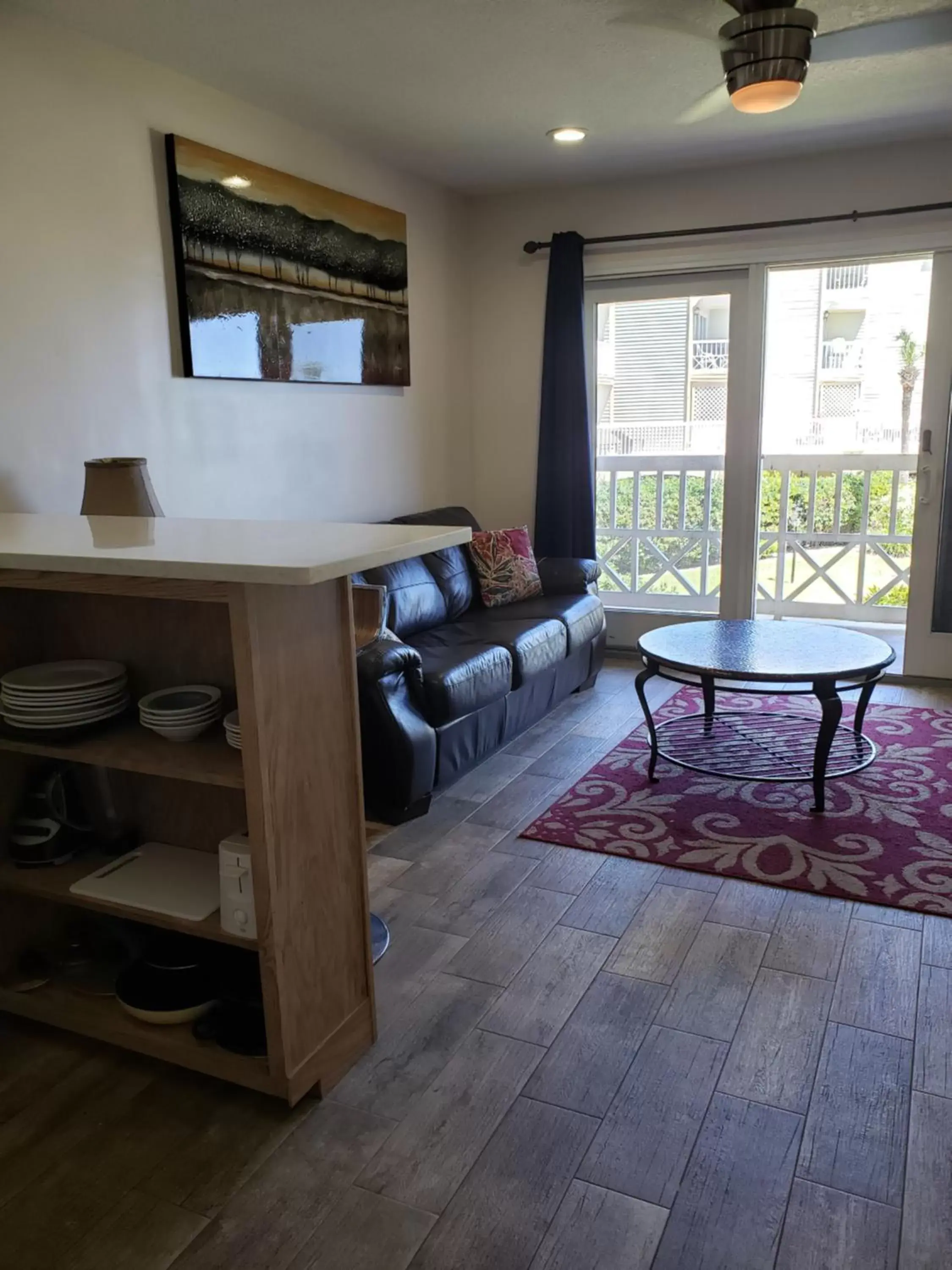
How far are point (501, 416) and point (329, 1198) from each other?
14.0 feet

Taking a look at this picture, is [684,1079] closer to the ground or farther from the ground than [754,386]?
closer to the ground

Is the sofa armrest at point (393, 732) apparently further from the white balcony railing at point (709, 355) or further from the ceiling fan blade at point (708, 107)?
the white balcony railing at point (709, 355)

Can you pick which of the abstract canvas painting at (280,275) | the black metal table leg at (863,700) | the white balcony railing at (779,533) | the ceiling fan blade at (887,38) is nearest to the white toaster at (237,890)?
the abstract canvas painting at (280,275)

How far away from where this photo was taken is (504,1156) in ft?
5.46

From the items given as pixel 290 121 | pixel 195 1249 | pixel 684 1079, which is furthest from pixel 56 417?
pixel 684 1079

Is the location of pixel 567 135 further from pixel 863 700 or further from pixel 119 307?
pixel 863 700

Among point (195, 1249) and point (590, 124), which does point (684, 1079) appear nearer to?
point (195, 1249)

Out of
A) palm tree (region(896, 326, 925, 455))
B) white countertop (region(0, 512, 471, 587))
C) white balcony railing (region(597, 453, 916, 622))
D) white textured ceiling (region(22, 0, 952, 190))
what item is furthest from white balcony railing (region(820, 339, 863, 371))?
white countertop (region(0, 512, 471, 587))

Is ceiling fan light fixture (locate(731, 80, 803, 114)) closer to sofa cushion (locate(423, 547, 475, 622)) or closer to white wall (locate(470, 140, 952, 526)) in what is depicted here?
white wall (locate(470, 140, 952, 526))

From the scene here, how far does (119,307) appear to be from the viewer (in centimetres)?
303

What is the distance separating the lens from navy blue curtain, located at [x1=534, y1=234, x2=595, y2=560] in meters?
4.84

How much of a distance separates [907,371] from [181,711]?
5559mm

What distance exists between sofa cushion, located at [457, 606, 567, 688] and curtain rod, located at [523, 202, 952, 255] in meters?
2.08

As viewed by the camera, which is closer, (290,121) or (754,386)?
(290,121)
